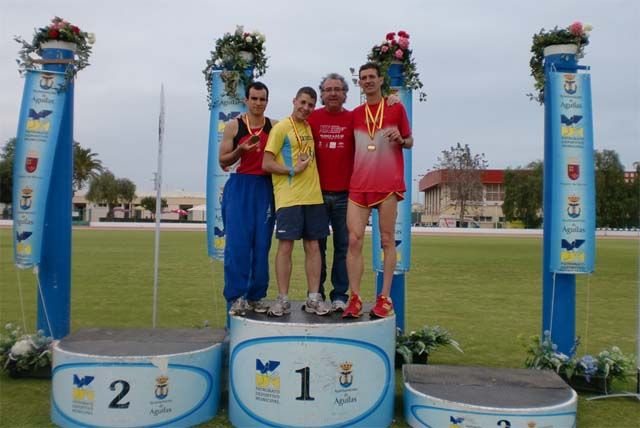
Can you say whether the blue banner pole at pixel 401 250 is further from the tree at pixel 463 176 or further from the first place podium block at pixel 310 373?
the tree at pixel 463 176

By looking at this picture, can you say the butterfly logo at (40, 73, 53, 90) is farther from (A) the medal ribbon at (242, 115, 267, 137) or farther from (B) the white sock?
(B) the white sock

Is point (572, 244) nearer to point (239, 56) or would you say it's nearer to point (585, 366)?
point (585, 366)

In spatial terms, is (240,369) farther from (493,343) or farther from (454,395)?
(493,343)

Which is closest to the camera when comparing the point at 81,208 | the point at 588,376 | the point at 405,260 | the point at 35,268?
the point at 588,376

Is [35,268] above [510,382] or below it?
above

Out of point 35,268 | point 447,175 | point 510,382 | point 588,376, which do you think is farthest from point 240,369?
point 447,175

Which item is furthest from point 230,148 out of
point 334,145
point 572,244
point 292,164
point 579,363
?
point 579,363

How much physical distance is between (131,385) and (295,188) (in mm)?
A: 1824

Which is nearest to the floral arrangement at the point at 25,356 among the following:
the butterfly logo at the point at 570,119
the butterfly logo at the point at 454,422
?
the butterfly logo at the point at 454,422

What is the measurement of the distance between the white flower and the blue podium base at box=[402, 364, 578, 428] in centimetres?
327

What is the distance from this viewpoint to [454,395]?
420 cm

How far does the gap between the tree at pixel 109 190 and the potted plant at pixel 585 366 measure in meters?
75.3

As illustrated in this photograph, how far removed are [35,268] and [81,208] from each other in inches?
3471

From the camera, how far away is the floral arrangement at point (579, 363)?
5.26 meters
